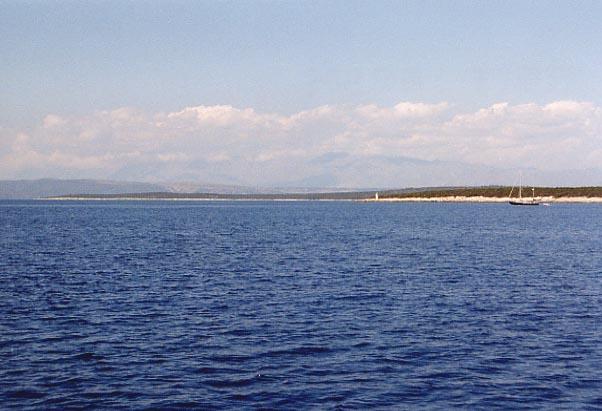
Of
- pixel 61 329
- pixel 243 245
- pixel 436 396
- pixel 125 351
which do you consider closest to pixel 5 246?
pixel 243 245

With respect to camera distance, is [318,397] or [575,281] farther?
[575,281]

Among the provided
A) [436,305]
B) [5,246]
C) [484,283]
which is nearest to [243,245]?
[5,246]

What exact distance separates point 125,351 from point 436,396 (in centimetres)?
1368

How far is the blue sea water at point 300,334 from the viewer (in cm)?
2428

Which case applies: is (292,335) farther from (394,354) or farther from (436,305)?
(436,305)

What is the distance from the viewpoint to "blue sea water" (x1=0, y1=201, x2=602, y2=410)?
2428cm

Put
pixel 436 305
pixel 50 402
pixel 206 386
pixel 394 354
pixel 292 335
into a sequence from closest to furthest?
pixel 50 402 < pixel 206 386 < pixel 394 354 < pixel 292 335 < pixel 436 305

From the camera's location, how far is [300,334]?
33.2 metres

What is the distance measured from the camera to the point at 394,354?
29297 millimetres

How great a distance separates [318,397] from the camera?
936 inches

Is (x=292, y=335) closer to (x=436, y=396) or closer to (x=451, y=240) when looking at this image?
(x=436, y=396)

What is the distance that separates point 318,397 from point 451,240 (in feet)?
249

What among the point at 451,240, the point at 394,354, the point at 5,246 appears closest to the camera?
the point at 394,354

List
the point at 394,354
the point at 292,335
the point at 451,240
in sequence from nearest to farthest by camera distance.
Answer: the point at 394,354, the point at 292,335, the point at 451,240
